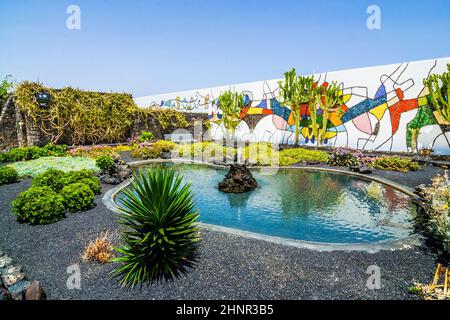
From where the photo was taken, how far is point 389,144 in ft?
41.8

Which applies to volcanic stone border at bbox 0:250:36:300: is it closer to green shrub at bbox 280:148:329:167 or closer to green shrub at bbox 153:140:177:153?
green shrub at bbox 280:148:329:167

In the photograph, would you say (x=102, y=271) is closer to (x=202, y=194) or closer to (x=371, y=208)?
(x=202, y=194)

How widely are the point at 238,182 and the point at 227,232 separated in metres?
3.78

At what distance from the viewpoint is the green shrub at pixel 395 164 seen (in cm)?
1016

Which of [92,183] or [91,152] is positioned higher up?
[91,152]

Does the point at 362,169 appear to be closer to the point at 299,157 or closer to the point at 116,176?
the point at 299,157

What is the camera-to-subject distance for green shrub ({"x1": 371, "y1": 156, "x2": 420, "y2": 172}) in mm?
10156

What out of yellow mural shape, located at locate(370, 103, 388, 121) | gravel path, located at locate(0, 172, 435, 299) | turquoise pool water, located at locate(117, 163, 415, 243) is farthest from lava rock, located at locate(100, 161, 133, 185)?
yellow mural shape, located at locate(370, 103, 388, 121)

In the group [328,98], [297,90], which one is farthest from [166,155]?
[328,98]

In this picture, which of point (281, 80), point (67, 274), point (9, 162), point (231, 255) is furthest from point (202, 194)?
point (281, 80)

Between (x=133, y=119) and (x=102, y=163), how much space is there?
980 cm

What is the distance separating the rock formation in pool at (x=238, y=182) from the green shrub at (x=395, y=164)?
6278 mm

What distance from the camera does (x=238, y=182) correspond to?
8391 millimetres

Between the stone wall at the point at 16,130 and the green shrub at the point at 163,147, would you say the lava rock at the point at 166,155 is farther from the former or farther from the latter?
the stone wall at the point at 16,130
